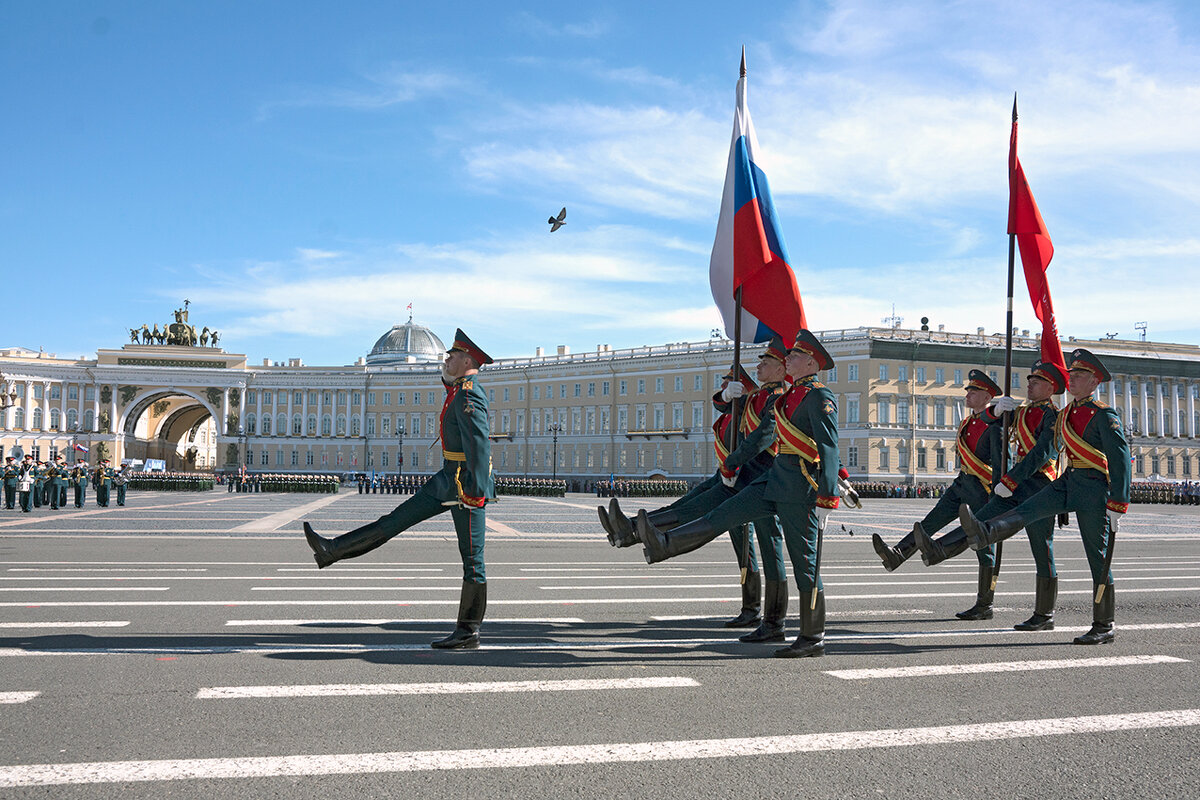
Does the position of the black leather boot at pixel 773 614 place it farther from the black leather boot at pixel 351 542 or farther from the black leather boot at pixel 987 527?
the black leather boot at pixel 351 542

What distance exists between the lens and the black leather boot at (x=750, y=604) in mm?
8227

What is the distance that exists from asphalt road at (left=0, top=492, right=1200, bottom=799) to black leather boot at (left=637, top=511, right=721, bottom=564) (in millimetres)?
694

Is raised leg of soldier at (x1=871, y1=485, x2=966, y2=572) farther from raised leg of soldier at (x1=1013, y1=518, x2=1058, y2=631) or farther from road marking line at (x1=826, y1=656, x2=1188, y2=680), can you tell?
road marking line at (x1=826, y1=656, x2=1188, y2=680)

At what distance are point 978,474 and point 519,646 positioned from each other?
457 centimetres

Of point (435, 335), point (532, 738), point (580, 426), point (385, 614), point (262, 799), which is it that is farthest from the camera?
point (435, 335)

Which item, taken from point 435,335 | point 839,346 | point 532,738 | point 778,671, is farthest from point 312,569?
point 435,335

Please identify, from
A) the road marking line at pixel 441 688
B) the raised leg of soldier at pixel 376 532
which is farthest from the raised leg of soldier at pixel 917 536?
the raised leg of soldier at pixel 376 532

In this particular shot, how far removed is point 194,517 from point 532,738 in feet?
77.6

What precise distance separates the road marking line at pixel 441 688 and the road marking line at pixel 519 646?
1.06 metres

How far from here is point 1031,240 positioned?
32.9 ft

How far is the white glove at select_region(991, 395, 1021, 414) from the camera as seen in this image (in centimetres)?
865

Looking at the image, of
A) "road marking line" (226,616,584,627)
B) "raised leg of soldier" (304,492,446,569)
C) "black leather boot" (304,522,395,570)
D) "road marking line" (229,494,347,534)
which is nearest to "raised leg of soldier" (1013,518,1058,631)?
"road marking line" (226,616,584,627)

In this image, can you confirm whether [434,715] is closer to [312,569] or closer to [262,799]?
[262,799]

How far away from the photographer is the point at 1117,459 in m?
7.61
